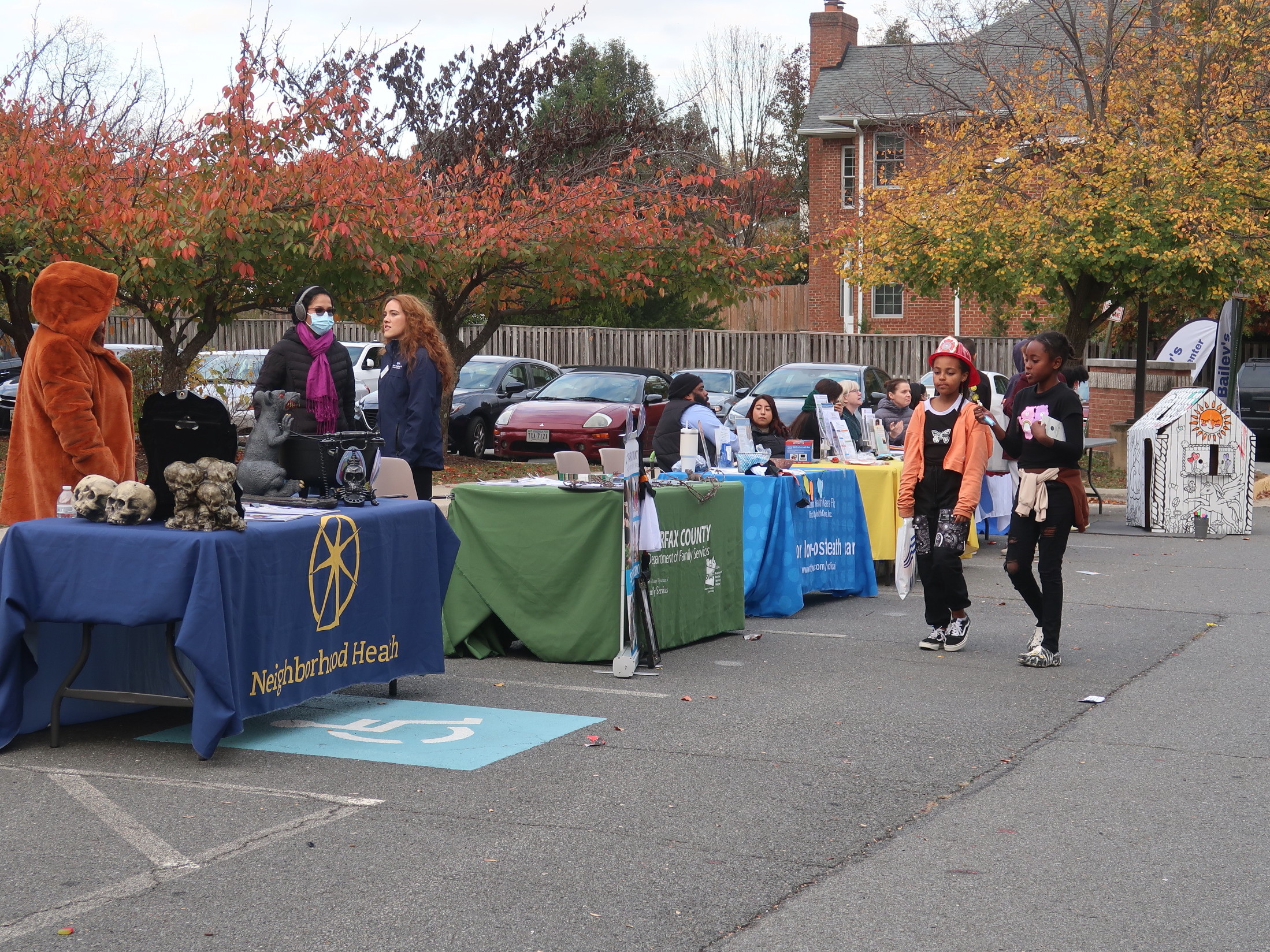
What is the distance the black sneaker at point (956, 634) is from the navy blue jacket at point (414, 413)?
3.29 m

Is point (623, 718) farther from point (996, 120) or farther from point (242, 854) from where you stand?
point (996, 120)

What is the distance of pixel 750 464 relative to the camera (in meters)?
10.5

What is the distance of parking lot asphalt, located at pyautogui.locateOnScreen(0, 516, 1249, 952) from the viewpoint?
4168 mm

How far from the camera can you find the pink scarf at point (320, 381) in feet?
28.0

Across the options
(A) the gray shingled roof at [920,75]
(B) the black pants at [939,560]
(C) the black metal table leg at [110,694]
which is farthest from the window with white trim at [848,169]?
(C) the black metal table leg at [110,694]

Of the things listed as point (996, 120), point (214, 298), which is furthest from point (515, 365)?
point (996, 120)

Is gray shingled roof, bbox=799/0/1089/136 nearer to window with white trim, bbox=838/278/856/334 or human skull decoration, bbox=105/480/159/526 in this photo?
window with white trim, bbox=838/278/856/334

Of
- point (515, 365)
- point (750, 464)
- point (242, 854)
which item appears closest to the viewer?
point (242, 854)

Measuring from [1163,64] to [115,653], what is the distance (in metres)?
21.9

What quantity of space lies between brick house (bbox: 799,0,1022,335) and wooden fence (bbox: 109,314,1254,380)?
510cm

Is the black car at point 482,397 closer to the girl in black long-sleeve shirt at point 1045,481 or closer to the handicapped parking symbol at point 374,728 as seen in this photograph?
the girl in black long-sleeve shirt at point 1045,481

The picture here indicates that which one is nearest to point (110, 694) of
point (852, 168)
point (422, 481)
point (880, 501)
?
point (422, 481)

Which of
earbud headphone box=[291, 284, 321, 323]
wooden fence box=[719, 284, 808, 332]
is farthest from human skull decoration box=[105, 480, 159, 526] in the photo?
wooden fence box=[719, 284, 808, 332]

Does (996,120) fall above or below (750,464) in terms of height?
above
